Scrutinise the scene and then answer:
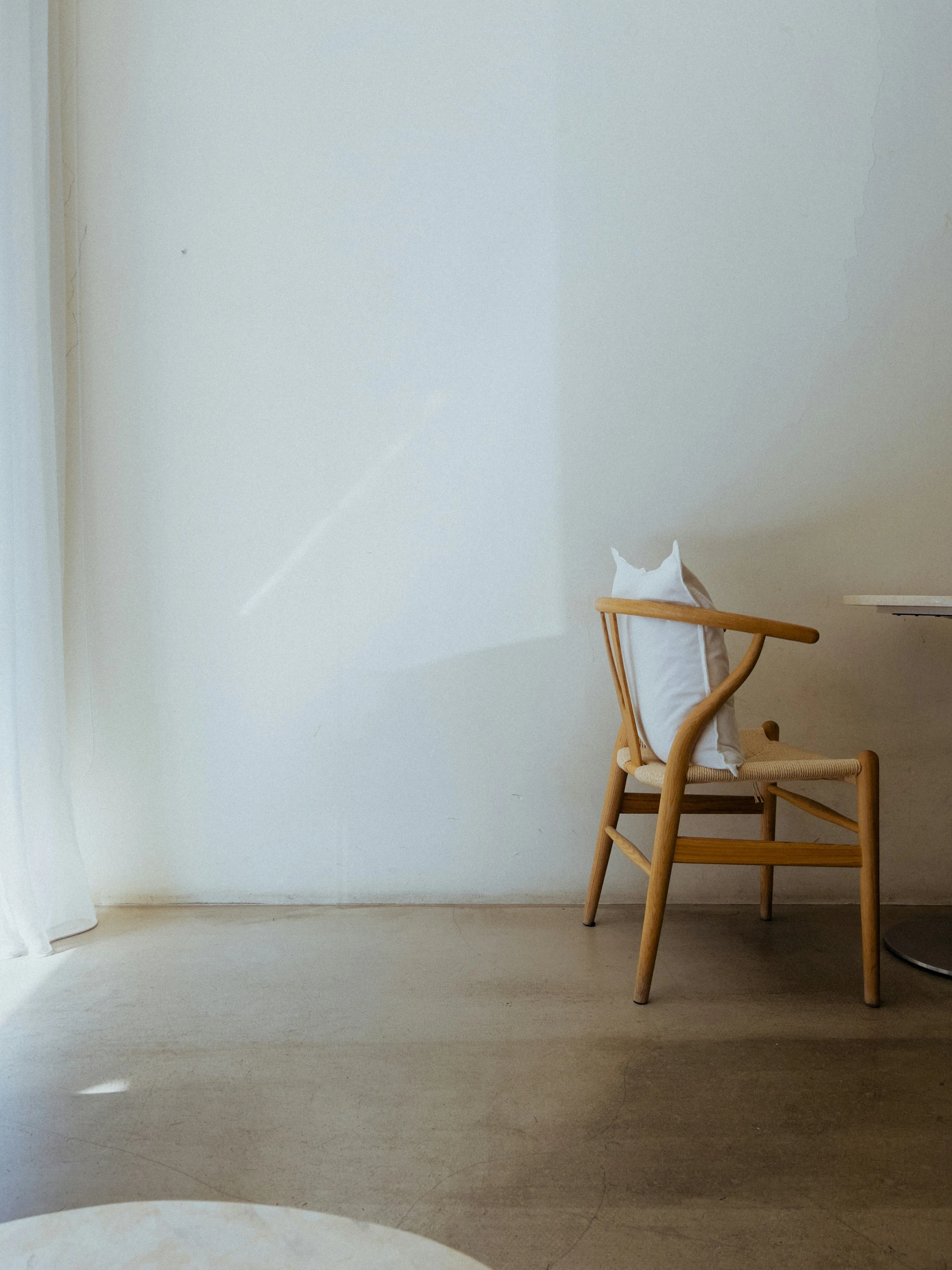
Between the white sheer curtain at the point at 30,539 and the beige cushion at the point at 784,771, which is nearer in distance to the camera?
the beige cushion at the point at 784,771

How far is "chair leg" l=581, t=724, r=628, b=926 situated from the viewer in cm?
216

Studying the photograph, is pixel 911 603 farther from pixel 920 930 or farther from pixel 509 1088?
pixel 509 1088

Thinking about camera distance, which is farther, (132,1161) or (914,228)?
(914,228)

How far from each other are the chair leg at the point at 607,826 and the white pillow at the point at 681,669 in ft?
0.91

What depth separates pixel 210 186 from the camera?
2381 millimetres

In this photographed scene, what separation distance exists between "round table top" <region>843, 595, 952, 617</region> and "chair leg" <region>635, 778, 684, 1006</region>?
590 millimetres

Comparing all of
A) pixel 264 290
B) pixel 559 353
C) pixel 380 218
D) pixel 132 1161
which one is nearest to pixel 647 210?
pixel 559 353

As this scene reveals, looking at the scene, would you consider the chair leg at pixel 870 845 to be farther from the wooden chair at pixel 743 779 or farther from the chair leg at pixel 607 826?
the chair leg at pixel 607 826

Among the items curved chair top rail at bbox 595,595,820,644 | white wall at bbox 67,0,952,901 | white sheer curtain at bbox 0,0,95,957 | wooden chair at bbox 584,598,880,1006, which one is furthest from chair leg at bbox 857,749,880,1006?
white sheer curtain at bbox 0,0,95,957

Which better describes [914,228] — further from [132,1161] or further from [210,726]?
[132,1161]

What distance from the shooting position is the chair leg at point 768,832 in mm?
2219

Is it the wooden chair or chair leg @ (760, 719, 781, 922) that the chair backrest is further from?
chair leg @ (760, 719, 781, 922)

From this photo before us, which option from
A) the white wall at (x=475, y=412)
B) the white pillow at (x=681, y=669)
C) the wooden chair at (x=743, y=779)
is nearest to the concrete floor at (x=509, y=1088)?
the wooden chair at (x=743, y=779)

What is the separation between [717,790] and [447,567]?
985mm
